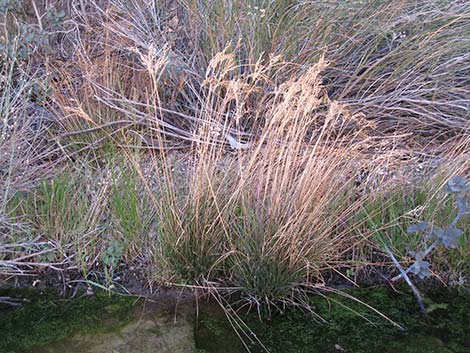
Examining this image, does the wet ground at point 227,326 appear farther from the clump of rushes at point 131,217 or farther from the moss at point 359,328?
the clump of rushes at point 131,217

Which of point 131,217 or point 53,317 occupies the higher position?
point 131,217

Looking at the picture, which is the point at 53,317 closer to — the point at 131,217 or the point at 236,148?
the point at 131,217

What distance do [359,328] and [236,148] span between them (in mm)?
1250

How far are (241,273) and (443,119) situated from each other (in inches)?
73.9

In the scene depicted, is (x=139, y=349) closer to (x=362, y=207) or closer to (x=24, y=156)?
(x=362, y=207)

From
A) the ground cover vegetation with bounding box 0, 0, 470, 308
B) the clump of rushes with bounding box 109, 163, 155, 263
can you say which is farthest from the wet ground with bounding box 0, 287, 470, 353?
the clump of rushes with bounding box 109, 163, 155, 263

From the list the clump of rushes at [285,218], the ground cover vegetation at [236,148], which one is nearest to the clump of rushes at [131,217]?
the ground cover vegetation at [236,148]

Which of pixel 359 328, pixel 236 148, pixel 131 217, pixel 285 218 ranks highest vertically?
pixel 236 148

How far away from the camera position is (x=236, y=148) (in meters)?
3.47

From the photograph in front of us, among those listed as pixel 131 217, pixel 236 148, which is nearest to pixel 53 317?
pixel 131 217

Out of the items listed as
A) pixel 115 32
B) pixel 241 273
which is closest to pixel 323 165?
pixel 241 273

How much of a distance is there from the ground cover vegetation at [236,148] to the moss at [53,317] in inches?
5.5

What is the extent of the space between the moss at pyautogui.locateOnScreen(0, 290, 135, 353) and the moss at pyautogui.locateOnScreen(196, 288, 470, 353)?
0.43m

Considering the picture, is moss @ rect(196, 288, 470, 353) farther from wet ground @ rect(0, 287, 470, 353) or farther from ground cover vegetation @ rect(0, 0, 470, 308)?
ground cover vegetation @ rect(0, 0, 470, 308)
